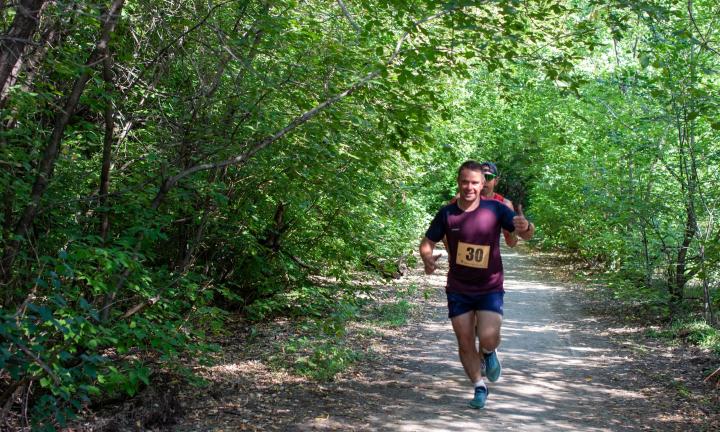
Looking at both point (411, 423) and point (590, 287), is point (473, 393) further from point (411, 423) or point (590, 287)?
point (590, 287)

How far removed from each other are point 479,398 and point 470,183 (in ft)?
6.07

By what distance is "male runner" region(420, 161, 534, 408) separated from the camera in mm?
→ 5848

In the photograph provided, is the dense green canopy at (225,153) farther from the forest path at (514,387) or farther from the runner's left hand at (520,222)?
the forest path at (514,387)

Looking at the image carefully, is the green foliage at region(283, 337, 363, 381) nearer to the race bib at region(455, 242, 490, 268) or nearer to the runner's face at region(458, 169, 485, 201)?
the race bib at region(455, 242, 490, 268)

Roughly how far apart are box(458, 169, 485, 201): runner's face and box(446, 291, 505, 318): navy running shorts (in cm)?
84

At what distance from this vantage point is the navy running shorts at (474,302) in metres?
5.88

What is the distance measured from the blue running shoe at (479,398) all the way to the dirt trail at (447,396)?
3.8 inches

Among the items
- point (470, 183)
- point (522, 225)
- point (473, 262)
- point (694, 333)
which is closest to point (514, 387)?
point (473, 262)

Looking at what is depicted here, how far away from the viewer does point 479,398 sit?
5895mm

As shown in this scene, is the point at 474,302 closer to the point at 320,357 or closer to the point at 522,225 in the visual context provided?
the point at 522,225

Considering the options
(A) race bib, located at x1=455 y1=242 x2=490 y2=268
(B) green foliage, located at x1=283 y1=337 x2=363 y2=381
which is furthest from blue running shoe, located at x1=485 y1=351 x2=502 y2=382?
(B) green foliage, located at x1=283 y1=337 x2=363 y2=381

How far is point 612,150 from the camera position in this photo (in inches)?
500

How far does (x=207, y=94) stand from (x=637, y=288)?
810 centimetres

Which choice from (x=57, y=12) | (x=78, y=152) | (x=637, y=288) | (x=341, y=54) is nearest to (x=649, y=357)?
(x=637, y=288)
